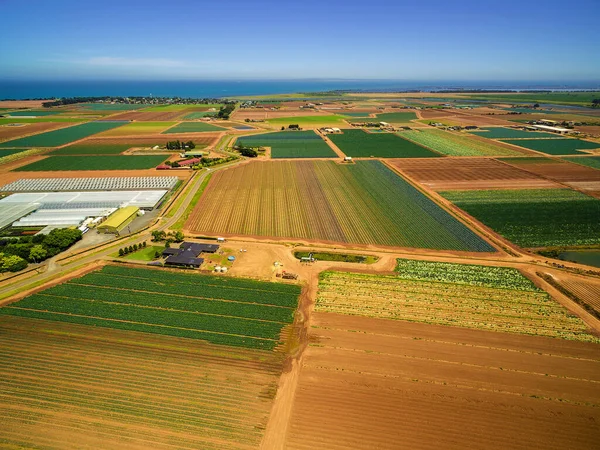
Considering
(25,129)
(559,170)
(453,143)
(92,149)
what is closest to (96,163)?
(92,149)

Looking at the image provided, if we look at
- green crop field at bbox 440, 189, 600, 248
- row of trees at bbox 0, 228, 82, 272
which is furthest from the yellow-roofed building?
green crop field at bbox 440, 189, 600, 248

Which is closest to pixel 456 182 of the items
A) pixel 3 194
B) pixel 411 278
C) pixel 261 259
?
pixel 411 278

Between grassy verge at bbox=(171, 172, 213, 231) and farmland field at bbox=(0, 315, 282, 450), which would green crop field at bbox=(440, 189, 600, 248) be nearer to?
farmland field at bbox=(0, 315, 282, 450)

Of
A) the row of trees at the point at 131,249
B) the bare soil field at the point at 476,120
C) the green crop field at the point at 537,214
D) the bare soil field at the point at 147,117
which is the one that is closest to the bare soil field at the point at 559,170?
the green crop field at the point at 537,214

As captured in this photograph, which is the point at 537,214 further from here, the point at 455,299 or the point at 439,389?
the point at 439,389

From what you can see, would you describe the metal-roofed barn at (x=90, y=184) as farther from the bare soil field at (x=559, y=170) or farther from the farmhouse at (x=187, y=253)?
the bare soil field at (x=559, y=170)
